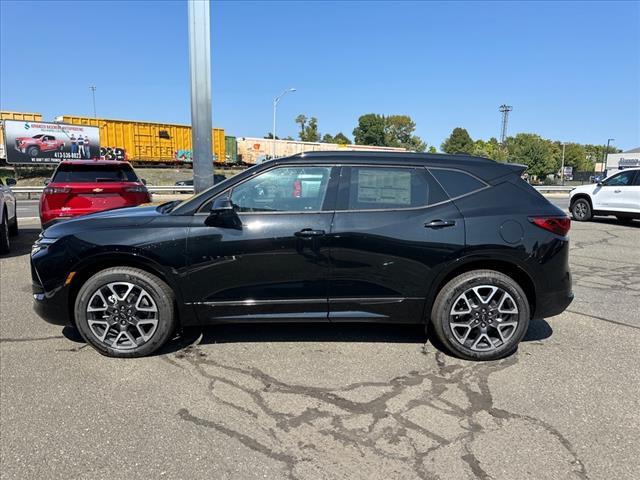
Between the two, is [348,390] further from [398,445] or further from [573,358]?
[573,358]

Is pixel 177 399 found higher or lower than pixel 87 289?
lower

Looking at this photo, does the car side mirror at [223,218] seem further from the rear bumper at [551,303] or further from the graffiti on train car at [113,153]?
the graffiti on train car at [113,153]

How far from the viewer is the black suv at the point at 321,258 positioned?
12.3ft

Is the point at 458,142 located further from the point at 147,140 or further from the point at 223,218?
the point at 223,218

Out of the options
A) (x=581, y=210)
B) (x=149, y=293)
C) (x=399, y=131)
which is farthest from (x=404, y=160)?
(x=399, y=131)

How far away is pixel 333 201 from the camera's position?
384 centimetres

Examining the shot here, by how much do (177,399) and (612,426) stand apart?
287cm

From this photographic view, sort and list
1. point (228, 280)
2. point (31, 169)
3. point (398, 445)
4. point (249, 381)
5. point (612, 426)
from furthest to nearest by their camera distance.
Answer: point (31, 169)
point (228, 280)
point (249, 381)
point (612, 426)
point (398, 445)

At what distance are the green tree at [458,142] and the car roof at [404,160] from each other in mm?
117102

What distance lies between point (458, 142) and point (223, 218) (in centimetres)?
12259

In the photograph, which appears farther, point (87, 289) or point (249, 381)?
point (87, 289)

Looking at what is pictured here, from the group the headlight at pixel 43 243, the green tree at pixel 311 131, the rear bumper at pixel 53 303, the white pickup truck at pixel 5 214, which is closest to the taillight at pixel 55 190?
the white pickup truck at pixel 5 214

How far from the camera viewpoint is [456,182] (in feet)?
12.9

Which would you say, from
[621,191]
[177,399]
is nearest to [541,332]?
[177,399]
